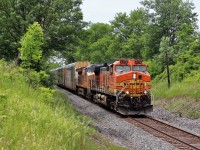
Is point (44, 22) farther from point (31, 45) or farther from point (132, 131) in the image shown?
point (132, 131)

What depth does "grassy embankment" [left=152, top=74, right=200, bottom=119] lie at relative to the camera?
1887 centimetres

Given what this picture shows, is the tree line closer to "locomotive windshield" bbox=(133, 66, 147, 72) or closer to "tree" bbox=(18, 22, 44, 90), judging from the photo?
"tree" bbox=(18, 22, 44, 90)

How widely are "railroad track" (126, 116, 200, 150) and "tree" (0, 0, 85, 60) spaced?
29.4 feet

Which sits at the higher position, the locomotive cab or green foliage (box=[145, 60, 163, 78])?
green foliage (box=[145, 60, 163, 78])

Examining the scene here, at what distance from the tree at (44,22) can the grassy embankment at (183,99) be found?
7952 millimetres

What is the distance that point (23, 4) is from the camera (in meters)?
21.2

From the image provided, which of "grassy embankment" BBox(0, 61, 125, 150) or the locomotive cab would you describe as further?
the locomotive cab

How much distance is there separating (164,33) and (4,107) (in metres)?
39.4

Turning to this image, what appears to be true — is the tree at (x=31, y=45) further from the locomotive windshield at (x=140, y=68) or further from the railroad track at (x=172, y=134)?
the locomotive windshield at (x=140, y=68)

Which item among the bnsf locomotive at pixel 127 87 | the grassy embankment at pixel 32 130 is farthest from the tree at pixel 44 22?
the grassy embankment at pixel 32 130

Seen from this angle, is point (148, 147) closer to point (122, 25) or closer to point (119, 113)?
point (119, 113)

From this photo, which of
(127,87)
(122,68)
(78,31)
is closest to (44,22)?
(78,31)

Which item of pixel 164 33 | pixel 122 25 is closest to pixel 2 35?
pixel 164 33

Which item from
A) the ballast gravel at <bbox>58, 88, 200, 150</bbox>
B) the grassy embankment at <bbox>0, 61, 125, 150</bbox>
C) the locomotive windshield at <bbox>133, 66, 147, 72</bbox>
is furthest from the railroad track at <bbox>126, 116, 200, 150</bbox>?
the locomotive windshield at <bbox>133, 66, 147, 72</bbox>
